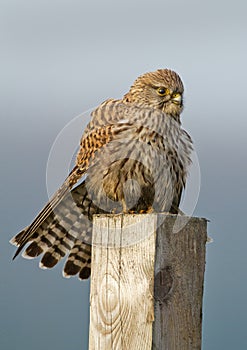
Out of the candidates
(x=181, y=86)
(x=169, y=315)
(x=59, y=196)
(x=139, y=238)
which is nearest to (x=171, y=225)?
(x=139, y=238)

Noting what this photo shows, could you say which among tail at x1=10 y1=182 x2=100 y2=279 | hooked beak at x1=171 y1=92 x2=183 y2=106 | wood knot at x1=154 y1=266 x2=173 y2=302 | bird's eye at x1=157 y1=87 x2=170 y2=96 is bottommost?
wood knot at x1=154 y1=266 x2=173 y2=302

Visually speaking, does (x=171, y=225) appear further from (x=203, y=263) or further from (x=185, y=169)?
(x=185, y=169)

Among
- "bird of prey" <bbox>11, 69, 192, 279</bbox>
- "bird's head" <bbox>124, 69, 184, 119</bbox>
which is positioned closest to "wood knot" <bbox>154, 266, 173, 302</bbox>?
"bird of prey" <bbox>11, 69, 192, 279</bbox>

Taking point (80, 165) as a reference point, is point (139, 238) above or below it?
below

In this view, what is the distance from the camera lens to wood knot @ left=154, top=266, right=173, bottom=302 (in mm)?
2961

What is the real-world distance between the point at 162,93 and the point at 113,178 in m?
0.67

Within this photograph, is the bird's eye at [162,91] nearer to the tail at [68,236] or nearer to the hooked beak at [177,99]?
the hooked beak at [177,99]

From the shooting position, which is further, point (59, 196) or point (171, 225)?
point (59, 196)

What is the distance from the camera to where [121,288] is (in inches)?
121

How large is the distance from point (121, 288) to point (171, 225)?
0.94 ft

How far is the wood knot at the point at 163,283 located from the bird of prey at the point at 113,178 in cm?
138

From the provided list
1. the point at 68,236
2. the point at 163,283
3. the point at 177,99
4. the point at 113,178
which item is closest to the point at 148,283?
the point at 163,283

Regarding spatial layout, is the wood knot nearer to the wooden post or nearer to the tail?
the wooden post

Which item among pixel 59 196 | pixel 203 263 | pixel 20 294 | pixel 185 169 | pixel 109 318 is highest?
pixel 20 294
